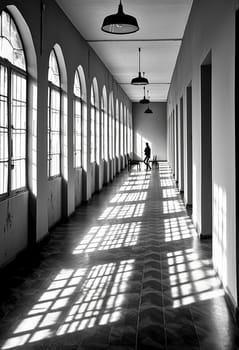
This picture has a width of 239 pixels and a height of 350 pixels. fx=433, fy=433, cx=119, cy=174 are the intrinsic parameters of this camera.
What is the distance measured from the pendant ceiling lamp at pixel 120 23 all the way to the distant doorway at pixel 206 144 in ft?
5.97

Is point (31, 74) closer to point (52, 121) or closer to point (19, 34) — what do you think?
point (19, 34)

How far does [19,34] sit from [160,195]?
28.7 ft

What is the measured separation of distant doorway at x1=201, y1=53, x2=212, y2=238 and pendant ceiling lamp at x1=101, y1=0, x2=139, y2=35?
182 cm

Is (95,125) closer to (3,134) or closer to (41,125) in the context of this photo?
(41,125)

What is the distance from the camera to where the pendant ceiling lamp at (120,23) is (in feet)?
21.1

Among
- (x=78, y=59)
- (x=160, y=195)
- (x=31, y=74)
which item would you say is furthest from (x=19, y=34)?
(x=160, y=195)

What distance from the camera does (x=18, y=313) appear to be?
470 centimetres

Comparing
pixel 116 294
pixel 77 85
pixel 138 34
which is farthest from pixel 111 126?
pixel 116 294

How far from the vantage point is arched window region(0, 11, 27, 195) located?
6715mm

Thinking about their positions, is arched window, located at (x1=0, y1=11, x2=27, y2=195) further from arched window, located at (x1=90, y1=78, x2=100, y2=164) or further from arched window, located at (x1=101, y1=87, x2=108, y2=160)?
arched window, located at (x1=101, y1=87, x2=108, y2=160)

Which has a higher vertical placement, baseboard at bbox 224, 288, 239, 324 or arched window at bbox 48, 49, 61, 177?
arched window at bbox 48, 49, 61, 177

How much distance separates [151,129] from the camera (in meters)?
36.0

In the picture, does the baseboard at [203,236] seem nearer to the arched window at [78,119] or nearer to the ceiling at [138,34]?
the ceiling at [138,34]

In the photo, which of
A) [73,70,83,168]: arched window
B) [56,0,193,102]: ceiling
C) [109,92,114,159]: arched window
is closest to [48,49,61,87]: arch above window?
[56,0,193,102]: ceiling
